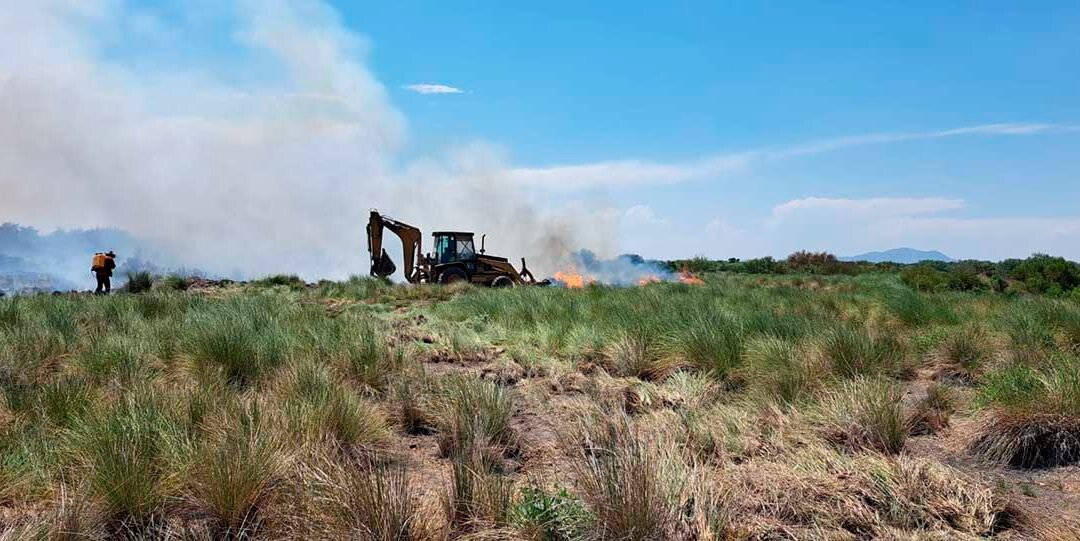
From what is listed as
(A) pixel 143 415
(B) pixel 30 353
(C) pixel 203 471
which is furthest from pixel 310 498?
(B) pixel 30 353

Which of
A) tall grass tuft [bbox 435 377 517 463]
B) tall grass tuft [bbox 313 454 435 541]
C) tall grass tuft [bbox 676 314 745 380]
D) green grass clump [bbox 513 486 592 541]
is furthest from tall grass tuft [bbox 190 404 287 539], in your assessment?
tall grass tuft [bbox 676 314 745 380]

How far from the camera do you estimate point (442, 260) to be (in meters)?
27.7

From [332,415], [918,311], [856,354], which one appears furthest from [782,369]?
[918,311]

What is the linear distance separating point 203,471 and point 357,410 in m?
1.76

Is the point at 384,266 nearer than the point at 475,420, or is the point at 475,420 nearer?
the point at 475,420

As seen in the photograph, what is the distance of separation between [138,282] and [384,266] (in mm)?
9075

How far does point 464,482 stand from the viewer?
4145mm

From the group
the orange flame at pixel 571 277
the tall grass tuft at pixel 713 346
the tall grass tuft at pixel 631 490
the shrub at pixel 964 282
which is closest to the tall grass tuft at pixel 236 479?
the tall grass tuft at pixel 631 490

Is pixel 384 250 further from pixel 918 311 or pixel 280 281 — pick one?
pixel 918 311

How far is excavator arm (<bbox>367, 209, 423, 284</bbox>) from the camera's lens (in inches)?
1136

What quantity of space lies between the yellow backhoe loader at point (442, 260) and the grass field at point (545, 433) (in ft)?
54.4

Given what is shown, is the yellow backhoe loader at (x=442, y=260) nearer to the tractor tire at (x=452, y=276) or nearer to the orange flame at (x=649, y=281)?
the tractor tire at (x=452, y=276)

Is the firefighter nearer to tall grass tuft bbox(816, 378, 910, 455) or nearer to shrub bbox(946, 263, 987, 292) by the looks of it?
tall grass tuft bbox(816, 378, 910, 455)

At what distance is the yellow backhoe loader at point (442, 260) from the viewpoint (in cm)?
2748
